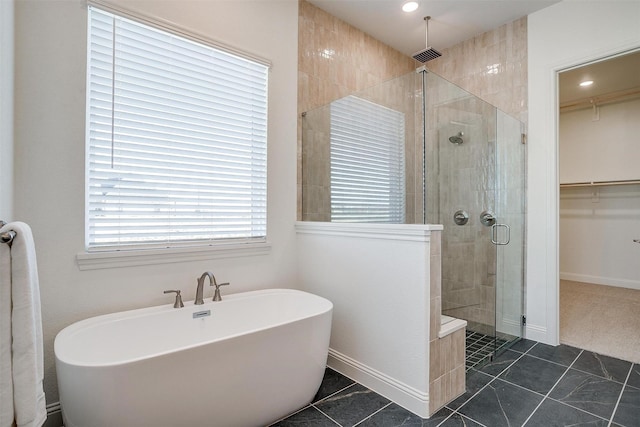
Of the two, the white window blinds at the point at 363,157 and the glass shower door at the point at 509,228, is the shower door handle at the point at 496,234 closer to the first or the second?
the glass shower door at the point at 509,228

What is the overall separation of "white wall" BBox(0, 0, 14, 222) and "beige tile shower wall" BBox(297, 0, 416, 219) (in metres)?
1.75

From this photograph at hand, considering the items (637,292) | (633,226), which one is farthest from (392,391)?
(633,226)

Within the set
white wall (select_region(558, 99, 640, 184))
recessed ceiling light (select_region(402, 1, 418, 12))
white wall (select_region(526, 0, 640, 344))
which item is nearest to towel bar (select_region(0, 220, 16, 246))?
recessed ceiling light (select_region(402, 1, 418, 12))

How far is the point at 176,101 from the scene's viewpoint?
2059 millimetres

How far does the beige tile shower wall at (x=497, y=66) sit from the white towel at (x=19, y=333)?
11.3ft

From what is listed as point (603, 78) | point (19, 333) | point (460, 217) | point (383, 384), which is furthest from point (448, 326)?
point (603, 78)

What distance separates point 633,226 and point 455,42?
12.2 ft

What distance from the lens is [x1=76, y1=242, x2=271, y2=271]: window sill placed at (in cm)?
178

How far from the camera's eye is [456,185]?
259cm

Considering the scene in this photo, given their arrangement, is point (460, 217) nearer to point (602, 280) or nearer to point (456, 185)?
point (456, 185)

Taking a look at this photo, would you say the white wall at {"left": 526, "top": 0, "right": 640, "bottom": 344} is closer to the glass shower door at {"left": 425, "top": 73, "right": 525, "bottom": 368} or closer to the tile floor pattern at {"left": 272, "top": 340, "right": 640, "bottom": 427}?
the glass shower door at {"left": 425, "top": 73, "right": 525, "bottom": 368}

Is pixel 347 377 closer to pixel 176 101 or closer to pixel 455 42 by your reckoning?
pixel 176 101

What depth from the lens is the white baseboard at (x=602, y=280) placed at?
450 cm

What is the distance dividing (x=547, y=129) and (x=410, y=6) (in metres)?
1.57
